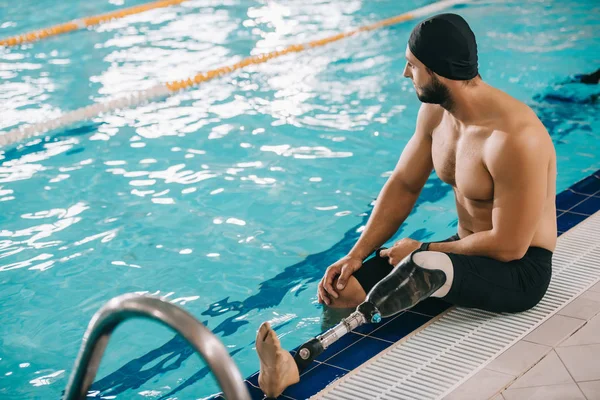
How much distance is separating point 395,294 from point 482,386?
1.42 ft

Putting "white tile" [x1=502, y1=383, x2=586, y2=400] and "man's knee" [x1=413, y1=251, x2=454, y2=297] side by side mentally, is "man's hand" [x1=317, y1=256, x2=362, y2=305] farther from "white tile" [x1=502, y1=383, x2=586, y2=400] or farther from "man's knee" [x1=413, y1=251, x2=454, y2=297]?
"white tile" [x1=502, y1=383, x2=586, y2=400]

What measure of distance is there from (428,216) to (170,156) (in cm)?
203

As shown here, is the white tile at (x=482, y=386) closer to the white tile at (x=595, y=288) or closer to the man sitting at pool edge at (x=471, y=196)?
the man sitting at pool edge at (x=471, y=196)

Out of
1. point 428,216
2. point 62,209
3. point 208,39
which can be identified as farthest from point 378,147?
point 208,39

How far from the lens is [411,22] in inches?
386

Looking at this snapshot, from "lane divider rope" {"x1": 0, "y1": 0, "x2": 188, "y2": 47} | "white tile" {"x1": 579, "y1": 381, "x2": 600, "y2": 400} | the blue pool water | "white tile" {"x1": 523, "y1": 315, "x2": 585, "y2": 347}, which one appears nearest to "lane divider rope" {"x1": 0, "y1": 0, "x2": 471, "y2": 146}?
the blue pool water

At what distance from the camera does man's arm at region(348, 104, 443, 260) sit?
313 centimetres

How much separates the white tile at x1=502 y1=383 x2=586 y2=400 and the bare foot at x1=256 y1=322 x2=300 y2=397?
686 millimetres

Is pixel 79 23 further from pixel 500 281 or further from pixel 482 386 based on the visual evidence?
pixel 482 386

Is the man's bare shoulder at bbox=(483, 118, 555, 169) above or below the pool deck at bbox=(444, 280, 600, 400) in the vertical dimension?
above

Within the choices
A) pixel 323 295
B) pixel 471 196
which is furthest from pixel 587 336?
pixel 323 295

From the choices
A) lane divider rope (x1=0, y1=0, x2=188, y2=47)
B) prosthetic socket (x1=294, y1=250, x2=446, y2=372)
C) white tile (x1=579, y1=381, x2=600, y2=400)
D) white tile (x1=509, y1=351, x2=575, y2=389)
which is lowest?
white tile (x1=509, y1=351, x2=575, y2=389)

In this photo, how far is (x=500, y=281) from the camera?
9.09 feet

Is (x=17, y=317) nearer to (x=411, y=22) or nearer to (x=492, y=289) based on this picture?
→ (x=492, y=289)
